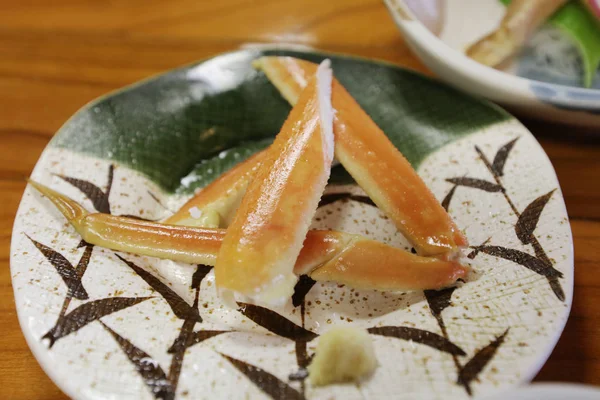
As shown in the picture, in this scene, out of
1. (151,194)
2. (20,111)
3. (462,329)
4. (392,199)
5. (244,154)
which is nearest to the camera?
(462,329)

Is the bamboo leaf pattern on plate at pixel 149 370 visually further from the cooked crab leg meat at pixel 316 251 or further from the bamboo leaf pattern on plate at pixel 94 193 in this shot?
the bamboo leaf pattern on plate at pixel 94 193

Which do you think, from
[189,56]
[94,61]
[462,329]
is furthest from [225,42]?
[462,329]

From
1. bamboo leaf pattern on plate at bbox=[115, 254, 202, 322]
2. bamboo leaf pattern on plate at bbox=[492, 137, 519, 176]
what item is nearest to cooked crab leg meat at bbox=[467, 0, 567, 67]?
bamboo leaf pattern on plate at bbox=[492, 137, 519, 176]

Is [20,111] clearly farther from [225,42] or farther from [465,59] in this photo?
[465,59]

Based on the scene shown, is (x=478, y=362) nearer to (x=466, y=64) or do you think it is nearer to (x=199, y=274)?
(x=199, y=274)

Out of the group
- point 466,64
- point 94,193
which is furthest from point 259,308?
point 466,64

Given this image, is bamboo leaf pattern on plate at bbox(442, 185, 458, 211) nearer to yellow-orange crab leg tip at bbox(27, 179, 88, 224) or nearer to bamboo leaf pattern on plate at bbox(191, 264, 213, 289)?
bamboo leaf pattern on plate at bbox(191, 264, 213, 289)

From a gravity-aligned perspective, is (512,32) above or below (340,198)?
above
